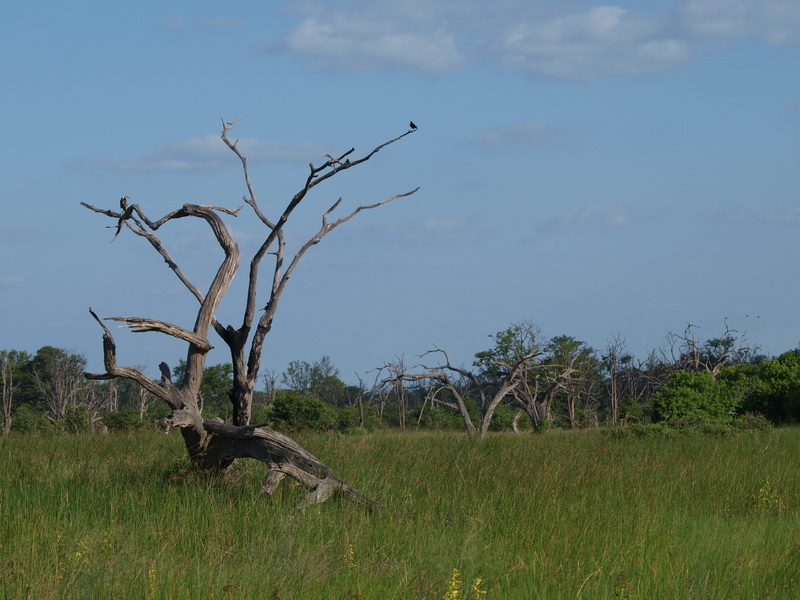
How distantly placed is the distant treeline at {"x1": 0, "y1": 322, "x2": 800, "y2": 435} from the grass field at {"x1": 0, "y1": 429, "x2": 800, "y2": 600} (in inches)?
76.4

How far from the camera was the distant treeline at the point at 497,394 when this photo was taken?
24.1 metres

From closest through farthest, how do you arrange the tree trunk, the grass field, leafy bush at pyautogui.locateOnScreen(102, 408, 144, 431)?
the grass field
the tree trunk
leafy bush at pyautogui.locateOnScreen(102, 408, 144, 431)

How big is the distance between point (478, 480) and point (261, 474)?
2815mm

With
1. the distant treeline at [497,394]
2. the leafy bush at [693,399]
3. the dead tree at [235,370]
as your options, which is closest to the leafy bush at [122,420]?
the distant treeline at [497,394]

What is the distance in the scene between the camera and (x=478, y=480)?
10.3 metres

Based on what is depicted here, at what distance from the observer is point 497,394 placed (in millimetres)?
23609

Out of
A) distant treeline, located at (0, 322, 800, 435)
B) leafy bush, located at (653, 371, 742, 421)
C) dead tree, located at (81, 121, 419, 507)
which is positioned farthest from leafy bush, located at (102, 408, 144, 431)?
leafy bush, located at (653, 371, 742, 421)

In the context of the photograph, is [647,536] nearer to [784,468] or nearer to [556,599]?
[556,599]

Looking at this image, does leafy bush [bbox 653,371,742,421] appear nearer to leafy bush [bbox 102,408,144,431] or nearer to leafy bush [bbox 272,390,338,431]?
leafy bush [bbox 272,390,338,431]

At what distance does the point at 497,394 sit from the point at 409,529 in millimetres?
16092

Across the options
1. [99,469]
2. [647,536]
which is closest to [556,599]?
[647,536]

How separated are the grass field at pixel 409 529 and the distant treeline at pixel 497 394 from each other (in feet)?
6.36

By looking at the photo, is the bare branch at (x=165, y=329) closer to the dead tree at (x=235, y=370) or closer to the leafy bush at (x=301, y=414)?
the dead tree at (x=235, y=370)

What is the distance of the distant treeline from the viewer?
2408 cm
